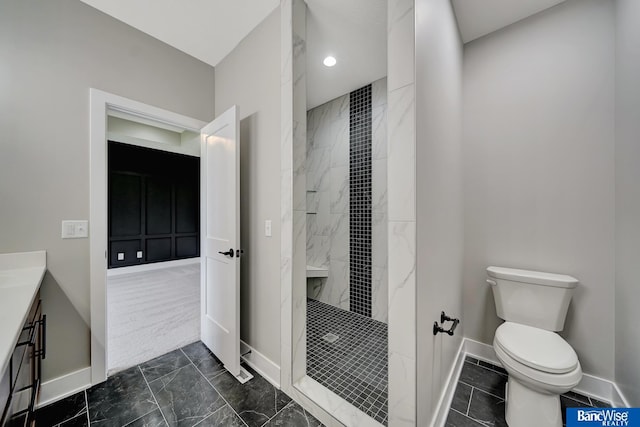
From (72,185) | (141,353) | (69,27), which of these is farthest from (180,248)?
(69,27)

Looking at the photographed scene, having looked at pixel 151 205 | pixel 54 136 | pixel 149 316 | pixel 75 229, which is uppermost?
pixel 54 136

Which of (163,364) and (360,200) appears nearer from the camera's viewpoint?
(163,364)

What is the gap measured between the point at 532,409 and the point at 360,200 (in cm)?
208

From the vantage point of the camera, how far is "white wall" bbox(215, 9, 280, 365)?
1754 millimetres

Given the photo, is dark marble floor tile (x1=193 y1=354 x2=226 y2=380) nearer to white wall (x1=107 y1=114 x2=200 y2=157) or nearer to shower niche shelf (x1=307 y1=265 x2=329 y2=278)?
shower niche shelf (x1=307 y1=265 x2=329 y2=278)

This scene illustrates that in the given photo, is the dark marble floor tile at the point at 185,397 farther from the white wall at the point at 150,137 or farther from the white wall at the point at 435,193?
the white wall at the point at 150,137

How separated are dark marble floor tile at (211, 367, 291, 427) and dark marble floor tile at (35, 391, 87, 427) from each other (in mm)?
782

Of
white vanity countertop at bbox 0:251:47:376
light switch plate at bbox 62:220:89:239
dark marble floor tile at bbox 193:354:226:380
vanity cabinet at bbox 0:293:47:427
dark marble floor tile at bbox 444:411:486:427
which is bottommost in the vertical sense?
dark marble floor tile at bbox 193:354:226:380

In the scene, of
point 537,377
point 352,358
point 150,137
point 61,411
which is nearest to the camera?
point 537,377

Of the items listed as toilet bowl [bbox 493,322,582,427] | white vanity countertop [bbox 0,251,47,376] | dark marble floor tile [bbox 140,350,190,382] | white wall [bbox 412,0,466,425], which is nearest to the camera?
white vanity countertop [bbox 0,251,47,376]

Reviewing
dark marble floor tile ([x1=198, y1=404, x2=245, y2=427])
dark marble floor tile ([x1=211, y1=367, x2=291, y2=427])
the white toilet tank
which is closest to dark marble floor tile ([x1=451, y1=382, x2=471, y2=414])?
the white toilet tank

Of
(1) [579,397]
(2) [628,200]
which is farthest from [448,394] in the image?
(2) [628,200]

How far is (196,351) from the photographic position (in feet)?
6.96

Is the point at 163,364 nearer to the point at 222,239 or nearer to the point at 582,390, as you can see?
the point at 222,239
